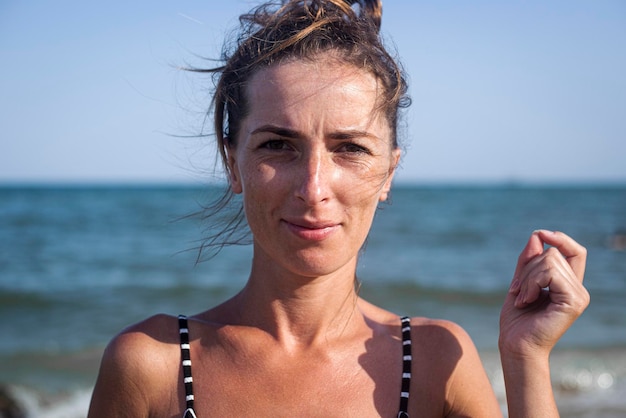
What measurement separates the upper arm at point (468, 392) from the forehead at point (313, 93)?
93cm

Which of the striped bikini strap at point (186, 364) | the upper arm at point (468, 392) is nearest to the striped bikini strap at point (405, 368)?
the upper arm at point (468, 392)

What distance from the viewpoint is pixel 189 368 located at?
2.16 metres

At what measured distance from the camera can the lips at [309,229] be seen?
2.04 meters

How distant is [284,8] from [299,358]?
4.17 ft

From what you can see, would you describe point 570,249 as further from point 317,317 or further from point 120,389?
point 120,389

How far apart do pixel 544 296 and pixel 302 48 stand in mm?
1138

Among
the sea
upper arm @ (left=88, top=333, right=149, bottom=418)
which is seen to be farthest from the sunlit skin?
the sea

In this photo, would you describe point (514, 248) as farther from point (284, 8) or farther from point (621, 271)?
point (284, 8)

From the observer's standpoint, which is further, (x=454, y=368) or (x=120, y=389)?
(x=454, y=368)

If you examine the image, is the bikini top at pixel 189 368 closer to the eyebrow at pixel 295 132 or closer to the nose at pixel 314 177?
the nose at pixel 314 177

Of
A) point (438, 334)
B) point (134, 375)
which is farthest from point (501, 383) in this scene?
point (134, 375)

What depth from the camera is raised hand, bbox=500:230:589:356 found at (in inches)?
77.9

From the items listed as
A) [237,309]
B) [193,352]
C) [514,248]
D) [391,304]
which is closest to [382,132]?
[237,309]

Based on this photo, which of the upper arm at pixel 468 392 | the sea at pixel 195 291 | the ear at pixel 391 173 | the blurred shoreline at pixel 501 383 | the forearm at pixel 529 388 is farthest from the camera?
the sea at pixel 195 291
